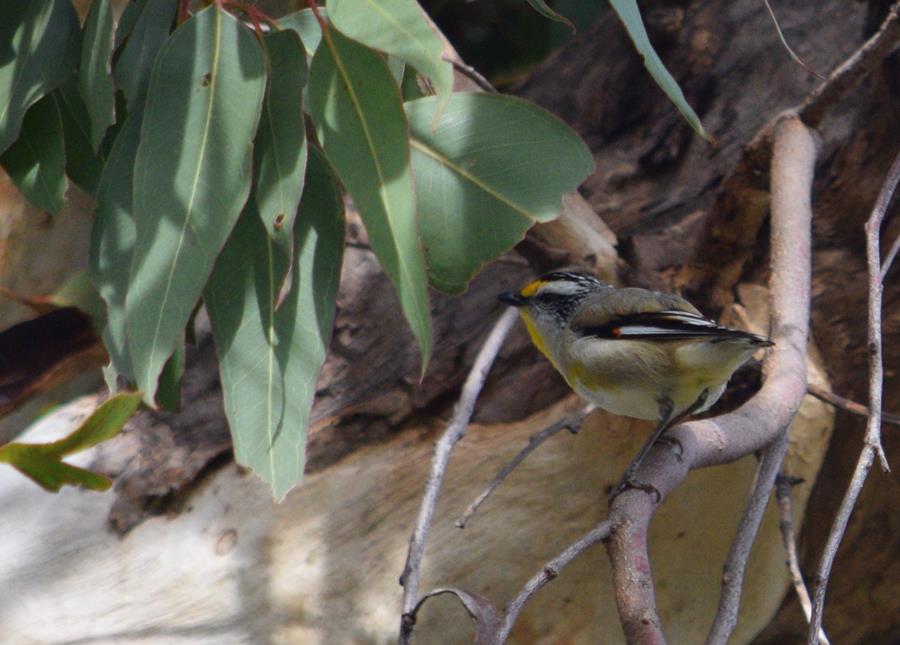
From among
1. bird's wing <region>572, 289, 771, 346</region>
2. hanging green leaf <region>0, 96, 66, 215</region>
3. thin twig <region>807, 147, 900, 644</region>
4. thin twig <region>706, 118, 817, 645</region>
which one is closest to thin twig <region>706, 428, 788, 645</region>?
thin twig <region>706, 118, 817, 645</region>

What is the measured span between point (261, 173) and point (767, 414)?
0.87 meters

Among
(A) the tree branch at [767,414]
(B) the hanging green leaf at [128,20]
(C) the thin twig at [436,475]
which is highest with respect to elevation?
(B) the hanging green leaf at [128,20]

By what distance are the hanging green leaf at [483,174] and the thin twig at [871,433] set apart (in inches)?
17.4

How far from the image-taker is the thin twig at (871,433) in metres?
1.13

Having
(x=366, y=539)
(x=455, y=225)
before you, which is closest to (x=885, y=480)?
(x=366, y=539)

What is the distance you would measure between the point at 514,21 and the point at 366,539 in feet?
6.14

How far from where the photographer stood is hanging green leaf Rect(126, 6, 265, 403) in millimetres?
1330

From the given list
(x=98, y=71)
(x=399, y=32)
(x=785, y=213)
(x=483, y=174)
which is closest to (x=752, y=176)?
(x=785, y=213)

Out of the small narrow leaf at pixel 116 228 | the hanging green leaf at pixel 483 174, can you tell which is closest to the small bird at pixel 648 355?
the hanging green leaf at pixel 483 174

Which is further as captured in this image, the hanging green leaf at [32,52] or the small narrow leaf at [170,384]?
the small narrow leaf at [170,384]

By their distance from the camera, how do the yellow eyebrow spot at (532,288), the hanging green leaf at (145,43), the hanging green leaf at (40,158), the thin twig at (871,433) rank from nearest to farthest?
1. the thin twig at (871,433)
2. the hanging green leaf at (145,43)
3. the hanging green leaf at (40,158)
4. the yellow eyebrow spot at (532,288)

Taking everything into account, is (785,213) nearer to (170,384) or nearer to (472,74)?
(472,74)

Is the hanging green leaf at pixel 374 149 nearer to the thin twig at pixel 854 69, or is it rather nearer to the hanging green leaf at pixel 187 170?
the hanging green leaf at pixel 187 170

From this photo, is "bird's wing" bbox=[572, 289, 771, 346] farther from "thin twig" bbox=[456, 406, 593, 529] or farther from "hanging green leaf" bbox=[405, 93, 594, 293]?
"hanging green leaf" bbox=[405, 93, 594, 293]
